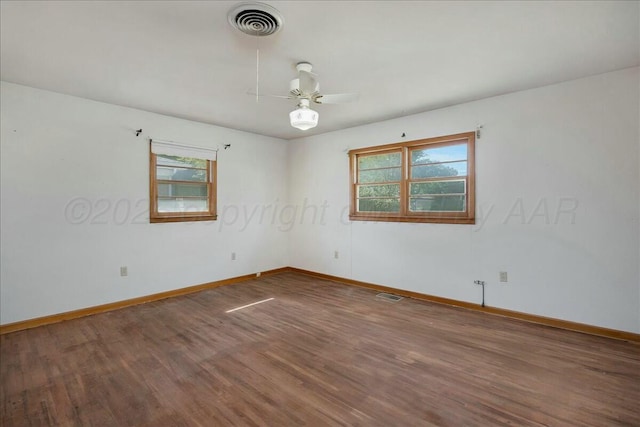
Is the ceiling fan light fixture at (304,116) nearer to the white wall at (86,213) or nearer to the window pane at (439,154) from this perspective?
the window pane at (439,154)

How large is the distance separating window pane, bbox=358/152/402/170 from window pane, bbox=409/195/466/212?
0.67 meters

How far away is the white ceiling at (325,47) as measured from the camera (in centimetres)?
205

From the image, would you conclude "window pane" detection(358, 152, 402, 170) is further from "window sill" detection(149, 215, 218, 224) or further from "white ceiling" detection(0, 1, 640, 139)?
"window sill" detection(149, 215, 218, 224)

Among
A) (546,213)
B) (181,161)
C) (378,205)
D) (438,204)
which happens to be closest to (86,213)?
(181,161)

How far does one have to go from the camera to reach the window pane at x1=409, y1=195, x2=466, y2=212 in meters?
4.05

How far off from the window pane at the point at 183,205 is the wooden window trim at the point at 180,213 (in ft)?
0.20

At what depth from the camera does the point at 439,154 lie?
4.23 meters

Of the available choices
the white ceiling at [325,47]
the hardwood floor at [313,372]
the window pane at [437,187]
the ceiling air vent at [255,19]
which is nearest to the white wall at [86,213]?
the white ceiling at [325,47]

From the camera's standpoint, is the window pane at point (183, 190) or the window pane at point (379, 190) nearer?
the window pane at point (183, 190)

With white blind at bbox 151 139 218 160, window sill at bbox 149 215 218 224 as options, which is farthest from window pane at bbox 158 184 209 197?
white blind at bbox 151 139 218 160

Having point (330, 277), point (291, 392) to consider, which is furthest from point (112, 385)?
point (330, 277)

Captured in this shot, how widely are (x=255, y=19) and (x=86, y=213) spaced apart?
3.25 metres

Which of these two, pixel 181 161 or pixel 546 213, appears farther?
pixel 181 161

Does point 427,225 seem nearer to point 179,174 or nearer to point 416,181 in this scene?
point 416,181
